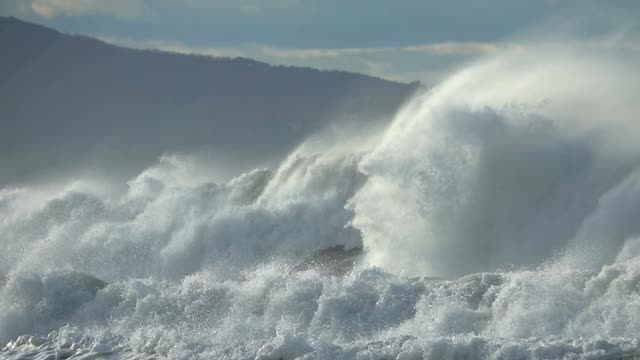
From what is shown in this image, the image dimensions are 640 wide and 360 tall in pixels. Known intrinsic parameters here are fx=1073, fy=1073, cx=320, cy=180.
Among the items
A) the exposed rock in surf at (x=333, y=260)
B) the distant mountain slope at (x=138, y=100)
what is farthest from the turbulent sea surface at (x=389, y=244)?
the distant mountain slope at (x=138, y=100)

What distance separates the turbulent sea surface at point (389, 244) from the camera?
51.6ft

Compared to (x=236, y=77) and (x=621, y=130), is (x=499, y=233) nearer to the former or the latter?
(x=621, y=130)

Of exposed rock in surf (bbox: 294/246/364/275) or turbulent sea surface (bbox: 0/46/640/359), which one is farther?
exposed rock in surf (bbox: 294/246/364/275)

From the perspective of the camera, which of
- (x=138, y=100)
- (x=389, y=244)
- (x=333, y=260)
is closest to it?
(x=389, y=244)

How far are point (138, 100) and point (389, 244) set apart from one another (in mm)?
66822

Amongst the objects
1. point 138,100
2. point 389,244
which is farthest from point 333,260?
point 138,100

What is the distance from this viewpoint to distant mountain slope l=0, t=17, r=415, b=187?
72.7m

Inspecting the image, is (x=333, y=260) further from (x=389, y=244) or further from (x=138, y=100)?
(x=138, y=100)

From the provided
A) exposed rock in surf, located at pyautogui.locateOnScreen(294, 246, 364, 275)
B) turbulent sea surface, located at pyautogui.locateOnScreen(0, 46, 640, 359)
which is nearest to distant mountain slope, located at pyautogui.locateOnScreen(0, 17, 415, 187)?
turbulent sea surface, located at pyautogui.locateOnScreen(0, 46, 640, 359)

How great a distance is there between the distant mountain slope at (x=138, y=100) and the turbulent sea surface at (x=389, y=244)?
110ft

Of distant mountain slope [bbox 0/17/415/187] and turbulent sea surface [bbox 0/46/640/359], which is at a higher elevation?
distant mountain slope [bbox 0/17/415/187]

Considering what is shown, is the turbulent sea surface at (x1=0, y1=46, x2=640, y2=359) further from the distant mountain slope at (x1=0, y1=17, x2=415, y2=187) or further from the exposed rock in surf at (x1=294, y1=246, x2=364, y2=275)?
the distant mountain slope at (x1=0, y1=17, x2=415, y2=187)

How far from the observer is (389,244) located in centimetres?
2459

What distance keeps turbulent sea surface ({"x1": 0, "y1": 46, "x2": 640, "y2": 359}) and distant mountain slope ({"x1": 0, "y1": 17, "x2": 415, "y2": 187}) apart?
33.5 m
